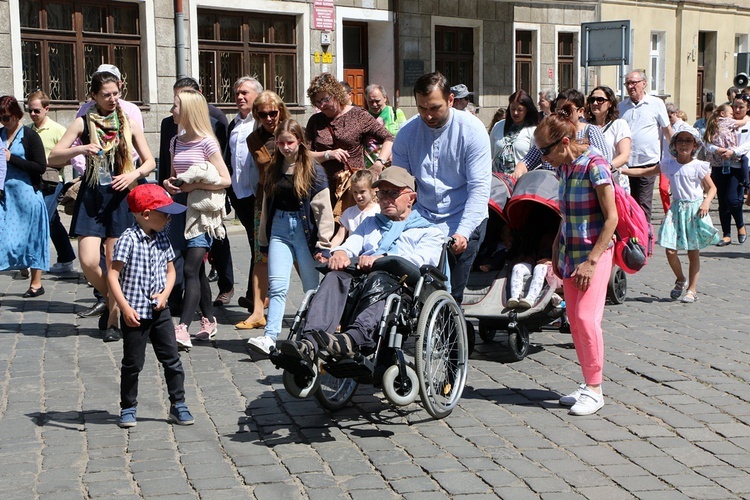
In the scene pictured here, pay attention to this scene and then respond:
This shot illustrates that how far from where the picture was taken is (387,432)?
6.07m

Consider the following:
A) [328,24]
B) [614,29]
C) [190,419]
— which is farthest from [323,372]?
[328,24]

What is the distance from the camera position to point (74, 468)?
5.49 m

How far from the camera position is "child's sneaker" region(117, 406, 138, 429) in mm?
6195

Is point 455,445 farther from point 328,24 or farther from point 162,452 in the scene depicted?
point 328,24

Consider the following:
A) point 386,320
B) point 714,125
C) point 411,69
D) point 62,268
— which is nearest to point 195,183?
point 386,320

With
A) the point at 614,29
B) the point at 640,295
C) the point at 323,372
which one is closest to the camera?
the point at 323,372

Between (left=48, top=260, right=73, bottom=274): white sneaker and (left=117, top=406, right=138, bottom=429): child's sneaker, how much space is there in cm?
639

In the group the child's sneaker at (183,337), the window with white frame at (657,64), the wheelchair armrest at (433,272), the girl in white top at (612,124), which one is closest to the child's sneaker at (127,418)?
the wheelchair armrest at (433,272)

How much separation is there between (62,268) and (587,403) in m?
7.51

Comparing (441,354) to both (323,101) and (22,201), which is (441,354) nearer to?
(323,101)

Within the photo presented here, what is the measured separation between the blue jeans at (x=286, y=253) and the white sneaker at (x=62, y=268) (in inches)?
194

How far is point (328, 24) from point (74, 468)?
19.5 m

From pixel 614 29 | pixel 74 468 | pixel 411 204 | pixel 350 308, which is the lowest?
pixel 74 468

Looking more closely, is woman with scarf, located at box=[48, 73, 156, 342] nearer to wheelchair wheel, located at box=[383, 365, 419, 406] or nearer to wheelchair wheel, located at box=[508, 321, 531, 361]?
wheelchair wheel, located at box=[508, 321, 531, 361]
